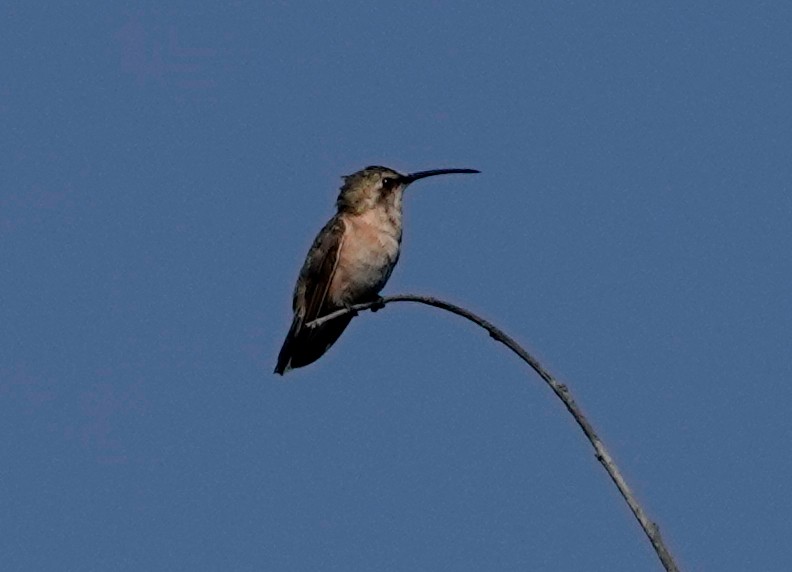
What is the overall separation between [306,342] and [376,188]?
4.59 feet

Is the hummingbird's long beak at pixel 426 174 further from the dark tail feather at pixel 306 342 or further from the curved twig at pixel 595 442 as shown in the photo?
the curved twig at pixel 595 442

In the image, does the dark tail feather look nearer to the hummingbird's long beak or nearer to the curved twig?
the hummingbird's long beak

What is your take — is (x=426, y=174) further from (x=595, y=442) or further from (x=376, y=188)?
(x=595, y=442)

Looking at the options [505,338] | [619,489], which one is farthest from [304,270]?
[619,489]

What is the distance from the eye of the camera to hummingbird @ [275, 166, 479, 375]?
1153cm

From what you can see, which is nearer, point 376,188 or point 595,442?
point 595,442

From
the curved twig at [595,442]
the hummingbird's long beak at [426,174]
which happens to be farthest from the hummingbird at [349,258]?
the curved twig at [595,442]

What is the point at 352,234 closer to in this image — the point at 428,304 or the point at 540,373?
the point at 428,304

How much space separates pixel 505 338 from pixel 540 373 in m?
0.46

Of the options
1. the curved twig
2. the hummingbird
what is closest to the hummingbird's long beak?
the hummingbird

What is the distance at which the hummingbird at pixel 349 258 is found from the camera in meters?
11.5

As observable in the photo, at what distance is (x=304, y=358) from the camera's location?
11.9 m

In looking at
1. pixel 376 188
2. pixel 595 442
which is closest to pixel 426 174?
pixel 376 188

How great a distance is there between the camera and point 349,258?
11.6 meters
